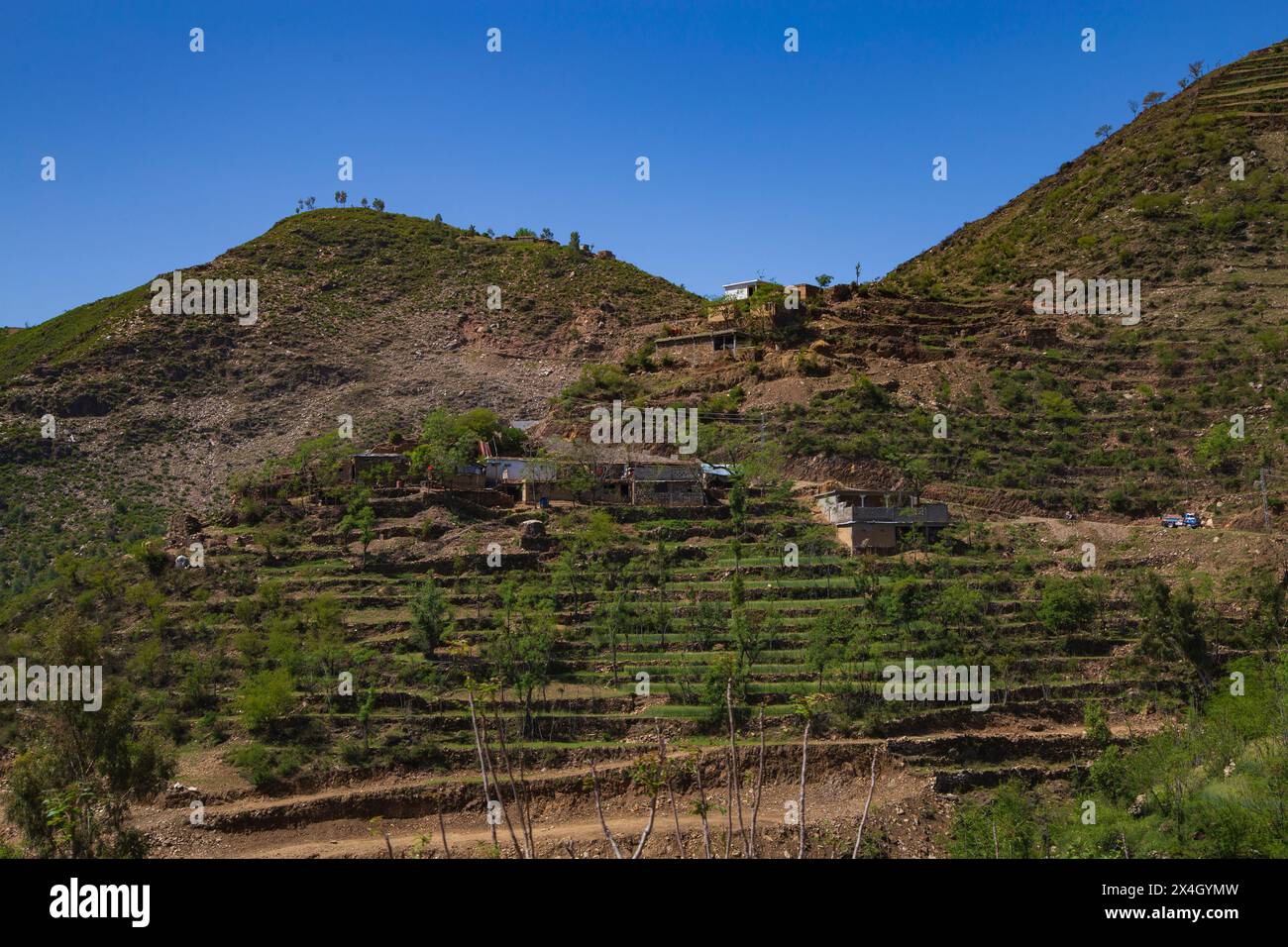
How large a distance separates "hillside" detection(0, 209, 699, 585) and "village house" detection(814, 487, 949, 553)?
74.0 ft

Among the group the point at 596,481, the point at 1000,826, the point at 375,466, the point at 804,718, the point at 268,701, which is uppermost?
the point at 375,466

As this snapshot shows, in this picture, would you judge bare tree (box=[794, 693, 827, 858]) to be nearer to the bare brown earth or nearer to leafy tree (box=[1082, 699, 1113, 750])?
the bare brown earth

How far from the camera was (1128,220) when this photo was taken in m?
64.5

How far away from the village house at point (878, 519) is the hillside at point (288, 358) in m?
22.6

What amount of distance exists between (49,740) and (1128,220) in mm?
57469

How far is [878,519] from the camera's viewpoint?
37875 millimetres

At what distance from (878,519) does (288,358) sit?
4038cm

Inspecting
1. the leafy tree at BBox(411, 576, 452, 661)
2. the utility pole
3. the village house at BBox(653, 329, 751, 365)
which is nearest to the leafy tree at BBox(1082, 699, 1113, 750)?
the utility pole

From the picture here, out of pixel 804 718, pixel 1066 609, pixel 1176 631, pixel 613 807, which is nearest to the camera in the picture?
pixel 613 807

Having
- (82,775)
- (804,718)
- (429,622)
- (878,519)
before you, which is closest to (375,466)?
(429,622)

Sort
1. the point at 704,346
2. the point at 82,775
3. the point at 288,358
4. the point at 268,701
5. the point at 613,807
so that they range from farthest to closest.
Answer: the point at 288,358, the point at 704,346, the point at 268,701, the point at 613,807, the point at 82,775

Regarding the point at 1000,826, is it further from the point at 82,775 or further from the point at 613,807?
the point at 82,775

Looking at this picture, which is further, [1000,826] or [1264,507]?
[1264,507]
